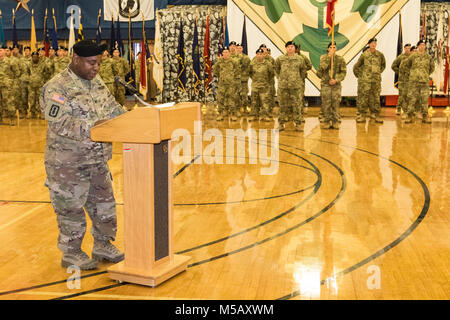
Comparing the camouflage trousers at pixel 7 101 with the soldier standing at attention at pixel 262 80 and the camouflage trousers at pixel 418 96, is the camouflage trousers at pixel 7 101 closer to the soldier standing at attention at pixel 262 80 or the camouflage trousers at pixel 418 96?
the soldier standing at attention at pixel 262 80

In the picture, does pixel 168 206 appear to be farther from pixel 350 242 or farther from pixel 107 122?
pixel 350 242

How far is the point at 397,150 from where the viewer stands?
7.25 m

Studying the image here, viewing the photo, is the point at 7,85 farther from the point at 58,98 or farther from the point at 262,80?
the point at 58,98

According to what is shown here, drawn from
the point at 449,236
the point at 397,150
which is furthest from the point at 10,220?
the point at 397,150

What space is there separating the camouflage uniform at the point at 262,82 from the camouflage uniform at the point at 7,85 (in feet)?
15.8

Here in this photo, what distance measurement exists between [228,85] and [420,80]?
12.2ft

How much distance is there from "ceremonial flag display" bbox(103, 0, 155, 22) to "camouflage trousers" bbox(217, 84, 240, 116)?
6069mm

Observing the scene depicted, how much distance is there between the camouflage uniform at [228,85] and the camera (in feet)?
36.4

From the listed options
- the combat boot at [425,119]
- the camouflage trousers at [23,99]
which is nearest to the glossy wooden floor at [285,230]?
the combat boot at [425,119]

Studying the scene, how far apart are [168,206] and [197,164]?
3457 millimetres

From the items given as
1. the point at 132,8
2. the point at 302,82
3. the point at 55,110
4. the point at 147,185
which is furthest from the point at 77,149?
the point at 132,8

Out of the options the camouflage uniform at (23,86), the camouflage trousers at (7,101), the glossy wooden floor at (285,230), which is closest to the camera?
the glossy wooden floor at (285,230)

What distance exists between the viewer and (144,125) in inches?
108
